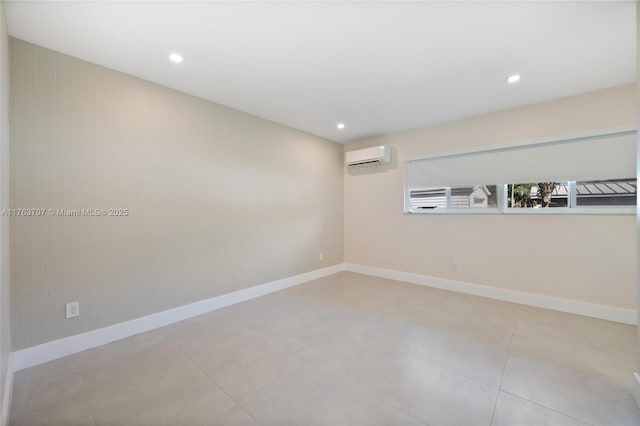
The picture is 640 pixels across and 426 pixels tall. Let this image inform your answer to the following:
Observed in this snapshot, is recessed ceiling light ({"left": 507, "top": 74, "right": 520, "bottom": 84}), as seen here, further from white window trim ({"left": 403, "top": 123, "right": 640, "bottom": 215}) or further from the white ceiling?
white window trim ({"left": 403, "top": 123, "right": 640, "bottom": 215})

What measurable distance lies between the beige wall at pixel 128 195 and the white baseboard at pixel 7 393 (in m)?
0.22

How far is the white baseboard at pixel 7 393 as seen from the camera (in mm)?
1396

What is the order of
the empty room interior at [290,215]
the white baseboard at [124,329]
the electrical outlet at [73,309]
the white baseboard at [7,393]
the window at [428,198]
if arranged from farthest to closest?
the window at [428,198] → the electrical outlet at [73,309] → the white baseboard at [124,329] → the empty room interior at [290,215] → the white baseboard at [7,393]

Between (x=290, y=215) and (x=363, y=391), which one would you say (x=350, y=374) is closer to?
(x=363, y=391)

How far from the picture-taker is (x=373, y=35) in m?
1.93

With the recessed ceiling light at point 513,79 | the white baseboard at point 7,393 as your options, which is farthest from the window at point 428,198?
the white baseboard at point 7,393

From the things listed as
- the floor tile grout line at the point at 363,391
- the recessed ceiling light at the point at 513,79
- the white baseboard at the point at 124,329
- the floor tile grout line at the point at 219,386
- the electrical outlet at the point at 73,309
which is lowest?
the floor tile grout line at the point at 219,386

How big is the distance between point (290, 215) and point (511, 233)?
303 cm

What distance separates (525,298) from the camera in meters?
3.19

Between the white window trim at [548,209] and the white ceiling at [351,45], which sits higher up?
the white ceiling at [351,45]

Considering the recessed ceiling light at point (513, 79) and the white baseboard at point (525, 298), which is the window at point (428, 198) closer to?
the white baseboard at point (525, 298)

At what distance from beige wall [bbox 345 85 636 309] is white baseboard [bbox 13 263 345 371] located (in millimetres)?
2151

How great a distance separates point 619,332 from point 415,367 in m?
2.20

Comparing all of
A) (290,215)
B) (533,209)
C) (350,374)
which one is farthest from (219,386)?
(533,209)
